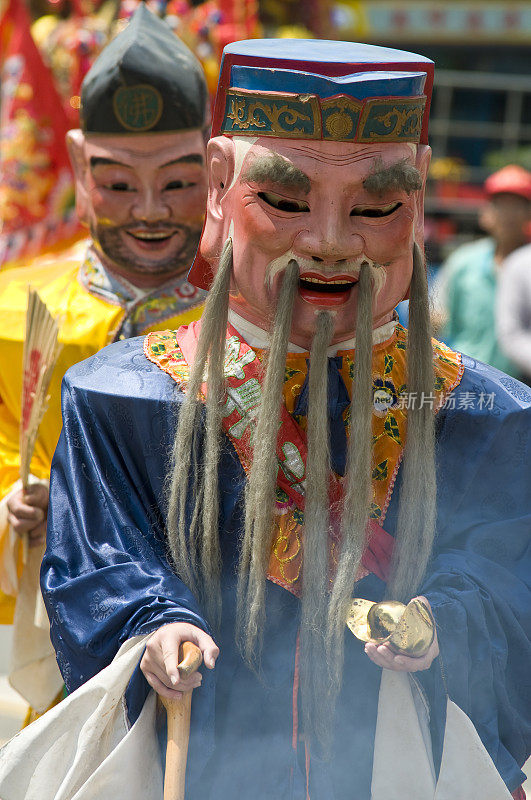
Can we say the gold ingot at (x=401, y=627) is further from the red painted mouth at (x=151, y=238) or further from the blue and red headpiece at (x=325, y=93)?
the red painted mouth at (x=151, y=238)

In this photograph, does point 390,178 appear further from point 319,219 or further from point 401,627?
point 401,627

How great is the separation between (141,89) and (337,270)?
3.59 ft

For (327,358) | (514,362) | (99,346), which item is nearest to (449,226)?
A: (514,362)

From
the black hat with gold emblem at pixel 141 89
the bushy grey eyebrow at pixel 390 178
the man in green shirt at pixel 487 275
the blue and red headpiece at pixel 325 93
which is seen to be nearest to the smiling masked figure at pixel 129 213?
the black hat with gold emblem at pixel 141 89

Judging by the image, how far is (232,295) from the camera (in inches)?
81.0

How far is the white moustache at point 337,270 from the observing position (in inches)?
76.5

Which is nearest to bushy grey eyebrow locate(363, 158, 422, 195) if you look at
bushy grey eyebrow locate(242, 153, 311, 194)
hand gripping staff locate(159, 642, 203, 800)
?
bushy grey eyebrow locate(242, 153, 311, 194)

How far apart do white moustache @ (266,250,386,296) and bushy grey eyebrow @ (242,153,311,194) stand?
0.37ft

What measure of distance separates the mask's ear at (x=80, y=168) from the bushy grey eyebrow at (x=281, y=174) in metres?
1.08

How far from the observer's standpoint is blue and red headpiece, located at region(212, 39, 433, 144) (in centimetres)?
188

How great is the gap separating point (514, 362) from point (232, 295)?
3.06 meters

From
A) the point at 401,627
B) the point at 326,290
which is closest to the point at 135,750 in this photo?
the point at 401,627

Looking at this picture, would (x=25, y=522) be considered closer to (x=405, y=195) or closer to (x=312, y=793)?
(x=312, y=793)

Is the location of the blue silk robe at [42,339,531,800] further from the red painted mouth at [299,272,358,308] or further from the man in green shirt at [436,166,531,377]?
the man in green shirt at [436,166,531,377]
